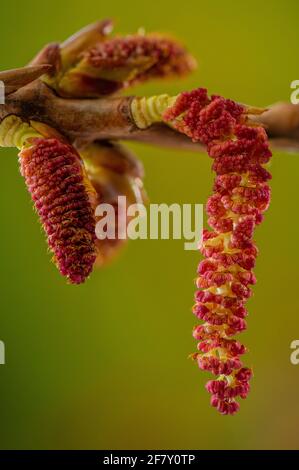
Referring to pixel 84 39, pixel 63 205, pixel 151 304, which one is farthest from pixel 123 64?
pixel 151 304

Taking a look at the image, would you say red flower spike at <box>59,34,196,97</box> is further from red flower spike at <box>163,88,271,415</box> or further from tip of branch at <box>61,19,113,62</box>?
red flower spike at <box>163,88,271,415</box>

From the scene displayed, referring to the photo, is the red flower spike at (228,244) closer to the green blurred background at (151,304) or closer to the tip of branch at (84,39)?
the tip of branch at (84,39)

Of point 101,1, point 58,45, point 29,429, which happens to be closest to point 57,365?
point 29,429

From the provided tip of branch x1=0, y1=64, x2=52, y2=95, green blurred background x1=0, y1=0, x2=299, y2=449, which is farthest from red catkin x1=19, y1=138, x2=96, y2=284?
green blurred background x1=0, y1=0, x2=299, y2=449

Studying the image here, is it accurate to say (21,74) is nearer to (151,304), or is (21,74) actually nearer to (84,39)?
(84,39)
